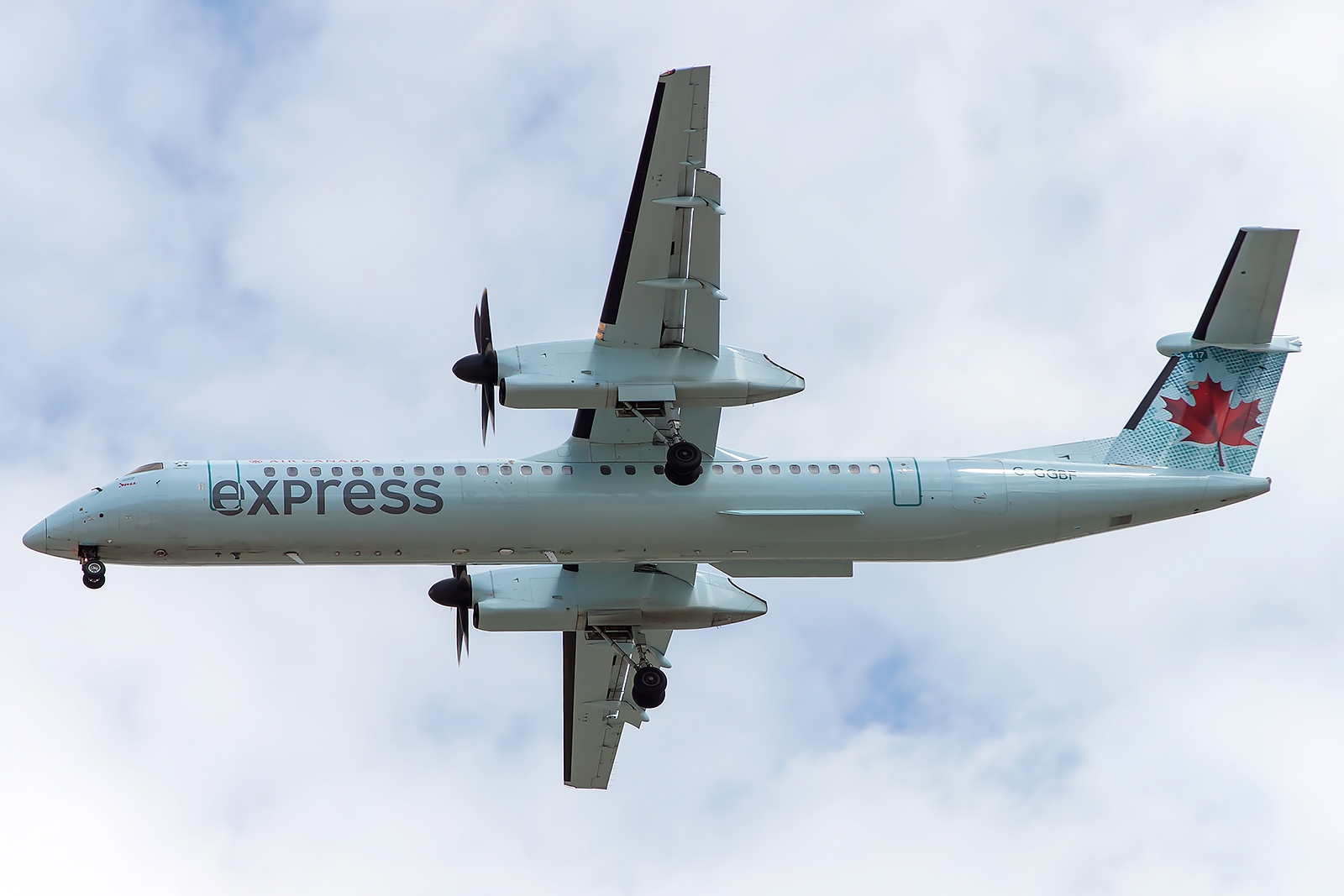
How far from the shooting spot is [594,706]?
101 feet

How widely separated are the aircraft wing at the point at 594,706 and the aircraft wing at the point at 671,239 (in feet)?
25.3

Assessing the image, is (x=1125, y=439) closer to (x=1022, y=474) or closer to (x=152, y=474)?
(x=1022, y=474)

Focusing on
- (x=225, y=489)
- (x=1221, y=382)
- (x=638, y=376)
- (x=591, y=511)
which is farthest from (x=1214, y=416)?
(x=225, y=489)

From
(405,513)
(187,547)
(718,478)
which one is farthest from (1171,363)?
(187,547)

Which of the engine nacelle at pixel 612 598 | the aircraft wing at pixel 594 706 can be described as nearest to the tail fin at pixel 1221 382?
the engine nacelle at pixel 612 598

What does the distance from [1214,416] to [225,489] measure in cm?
1560

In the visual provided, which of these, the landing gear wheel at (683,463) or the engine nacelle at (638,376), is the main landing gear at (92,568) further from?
the landing gear wheel at (683,463)

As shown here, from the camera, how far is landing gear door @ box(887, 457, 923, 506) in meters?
24.7

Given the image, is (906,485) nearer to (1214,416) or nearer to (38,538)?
(1214,416)

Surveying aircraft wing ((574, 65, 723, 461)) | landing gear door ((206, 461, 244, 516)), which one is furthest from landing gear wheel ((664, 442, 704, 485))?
landing gear door ((206, 461, 244, 516))

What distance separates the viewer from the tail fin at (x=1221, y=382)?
2570 centimetres

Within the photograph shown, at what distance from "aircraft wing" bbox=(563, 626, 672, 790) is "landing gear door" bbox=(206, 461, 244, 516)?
763 centimetres

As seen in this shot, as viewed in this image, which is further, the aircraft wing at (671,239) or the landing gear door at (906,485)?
the landing gear door at (906,485)

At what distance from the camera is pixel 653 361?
23766 mm
